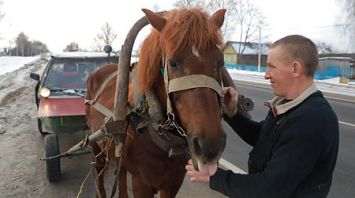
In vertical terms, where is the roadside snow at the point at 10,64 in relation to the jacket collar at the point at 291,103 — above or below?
below

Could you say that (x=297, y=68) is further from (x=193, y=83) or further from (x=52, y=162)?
(x=52, y=162)

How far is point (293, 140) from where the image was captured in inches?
63.5

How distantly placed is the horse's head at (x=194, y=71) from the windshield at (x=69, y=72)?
4757mm

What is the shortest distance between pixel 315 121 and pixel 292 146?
162 mm

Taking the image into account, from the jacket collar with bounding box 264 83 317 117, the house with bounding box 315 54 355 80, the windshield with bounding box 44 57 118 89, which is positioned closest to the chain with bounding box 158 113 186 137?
the jacket collar with bounding box 264 83 317 117

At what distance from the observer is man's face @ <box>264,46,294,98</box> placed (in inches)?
68.3

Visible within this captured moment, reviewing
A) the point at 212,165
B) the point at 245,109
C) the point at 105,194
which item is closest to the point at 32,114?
the point at 105,194

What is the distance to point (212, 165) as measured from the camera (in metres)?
1.80

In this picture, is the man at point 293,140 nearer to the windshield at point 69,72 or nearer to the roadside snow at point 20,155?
the roadside snow at point 20,155

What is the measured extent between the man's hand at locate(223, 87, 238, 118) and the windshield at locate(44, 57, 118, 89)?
4.87m

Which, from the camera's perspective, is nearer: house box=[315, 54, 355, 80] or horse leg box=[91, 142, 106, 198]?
horse leg box=[91, 142, 106, 198]

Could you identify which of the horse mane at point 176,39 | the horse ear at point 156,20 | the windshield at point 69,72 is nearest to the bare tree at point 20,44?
the windshield at point 69,72

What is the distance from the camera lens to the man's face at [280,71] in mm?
1735

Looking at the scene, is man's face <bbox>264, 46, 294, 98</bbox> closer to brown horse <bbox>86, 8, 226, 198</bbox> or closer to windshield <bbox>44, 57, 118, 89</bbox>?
brown horse <bbox>86, 8, 226, 198</bbox>
